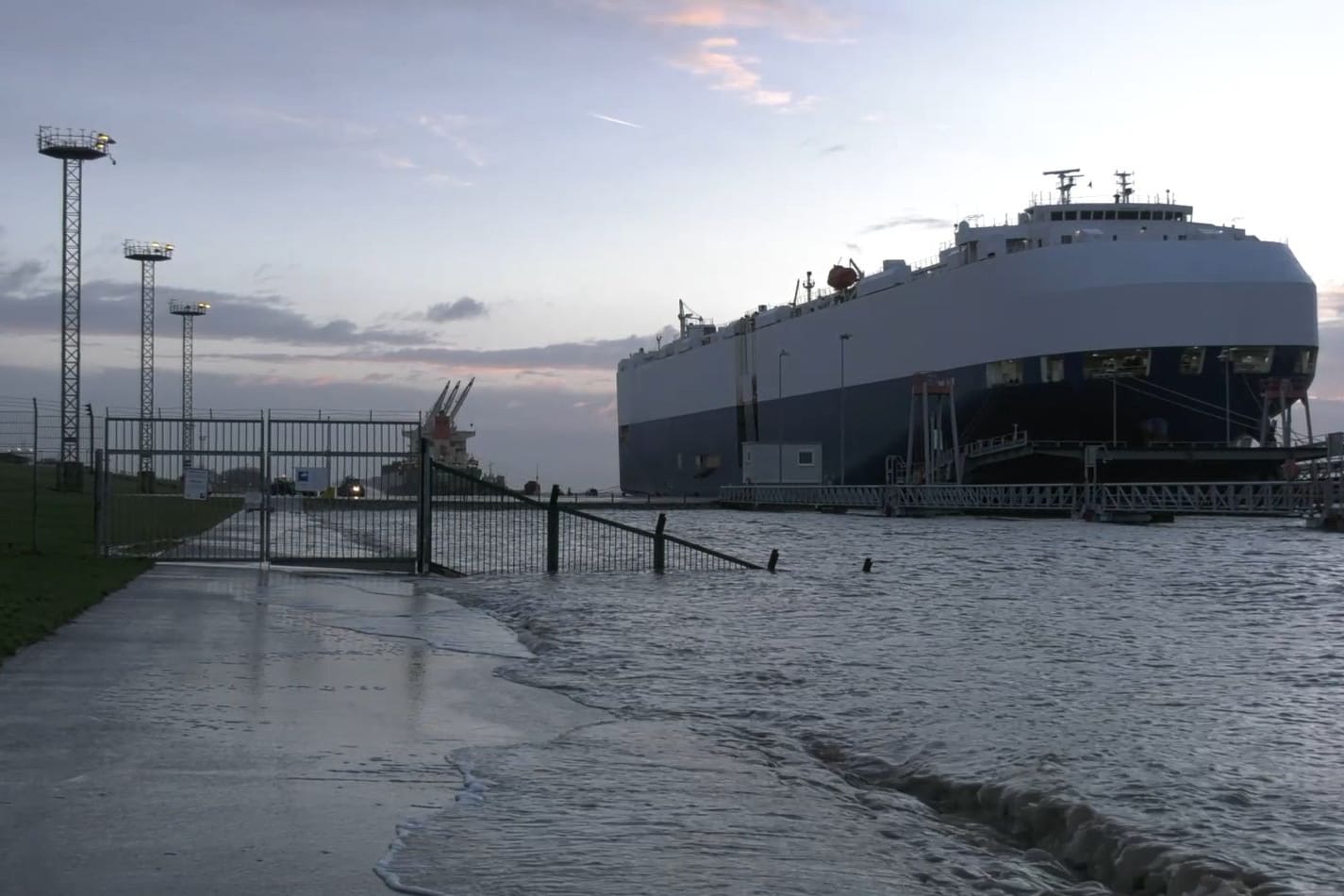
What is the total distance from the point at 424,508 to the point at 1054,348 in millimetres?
47140

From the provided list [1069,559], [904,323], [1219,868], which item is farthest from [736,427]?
[1219,868]

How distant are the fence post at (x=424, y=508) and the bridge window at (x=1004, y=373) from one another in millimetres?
47441

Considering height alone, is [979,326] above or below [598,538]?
above

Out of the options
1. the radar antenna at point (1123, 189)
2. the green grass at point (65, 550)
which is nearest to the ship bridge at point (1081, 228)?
the radar antenna at point (1123, 189)

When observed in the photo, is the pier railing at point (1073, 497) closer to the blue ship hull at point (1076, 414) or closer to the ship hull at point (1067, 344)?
the blue ship hull at point (1076, 414)

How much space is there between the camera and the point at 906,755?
26.9 feet

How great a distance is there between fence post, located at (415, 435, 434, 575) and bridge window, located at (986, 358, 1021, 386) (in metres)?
47.4

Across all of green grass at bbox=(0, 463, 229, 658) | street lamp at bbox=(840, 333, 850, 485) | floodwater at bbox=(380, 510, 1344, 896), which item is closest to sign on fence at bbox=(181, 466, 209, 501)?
green grass at bbox=(0, 463, 229, 658)

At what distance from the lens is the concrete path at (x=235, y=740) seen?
5117 mm

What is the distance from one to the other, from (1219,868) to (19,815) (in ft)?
16.6

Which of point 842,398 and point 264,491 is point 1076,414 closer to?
point 842,398

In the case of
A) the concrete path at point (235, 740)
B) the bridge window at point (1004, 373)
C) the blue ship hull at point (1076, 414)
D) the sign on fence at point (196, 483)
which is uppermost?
the bridge window at point (1004, 373)

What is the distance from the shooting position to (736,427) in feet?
319

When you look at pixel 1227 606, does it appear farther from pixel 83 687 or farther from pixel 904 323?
pixel 904 323
